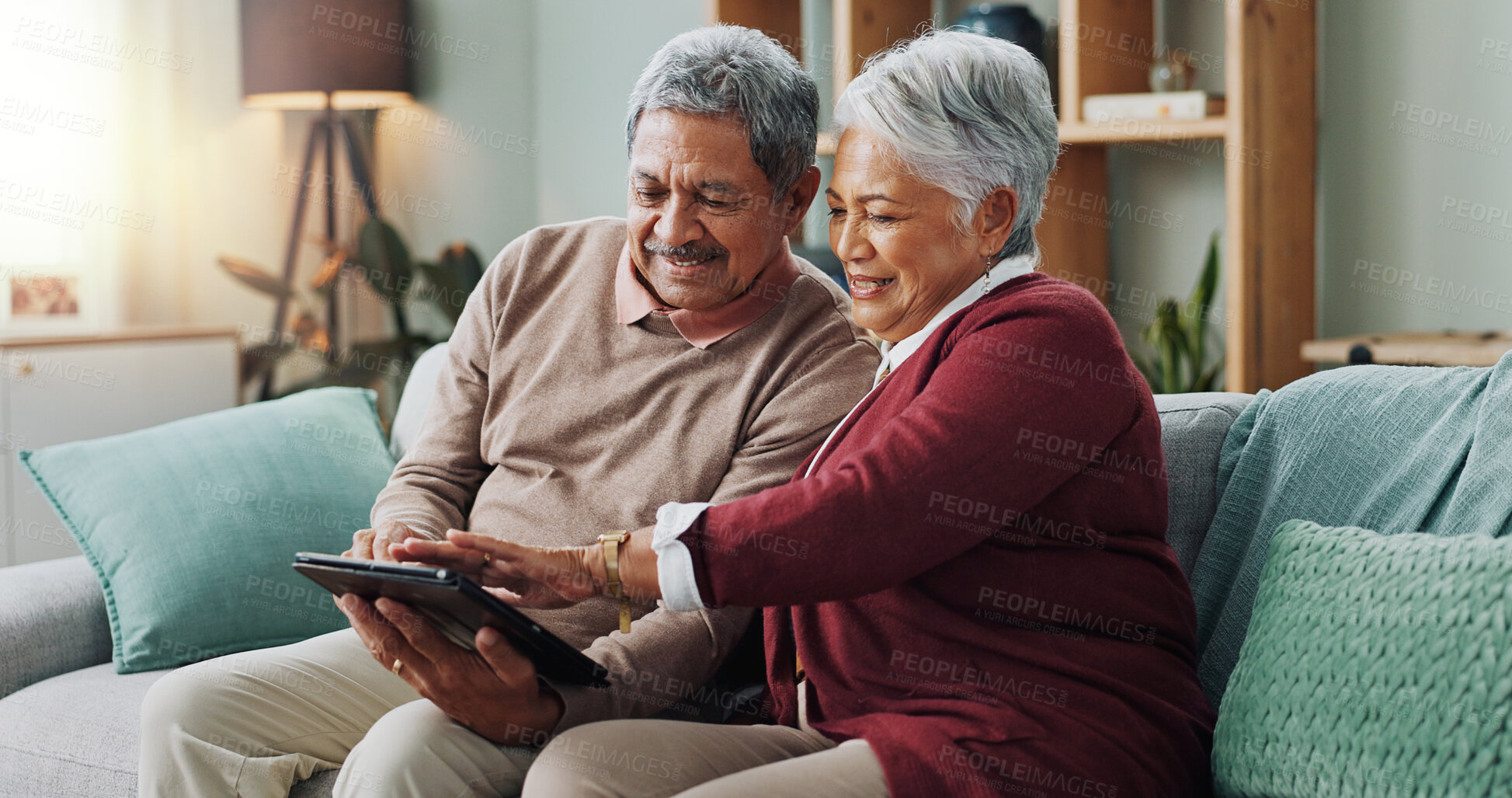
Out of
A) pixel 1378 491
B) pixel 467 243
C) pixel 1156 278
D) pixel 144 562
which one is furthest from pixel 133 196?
pixel 1378 491

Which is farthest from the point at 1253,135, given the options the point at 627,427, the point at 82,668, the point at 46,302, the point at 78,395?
the point at 46,302

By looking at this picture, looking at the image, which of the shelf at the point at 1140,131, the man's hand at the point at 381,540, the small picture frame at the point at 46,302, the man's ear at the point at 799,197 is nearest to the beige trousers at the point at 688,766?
the man's hand at the point at 381,540

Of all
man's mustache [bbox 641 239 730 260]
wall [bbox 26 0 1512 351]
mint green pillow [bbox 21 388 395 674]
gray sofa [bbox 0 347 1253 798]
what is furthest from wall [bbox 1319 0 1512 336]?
mint green pillow [bbox 21 388 395 674]

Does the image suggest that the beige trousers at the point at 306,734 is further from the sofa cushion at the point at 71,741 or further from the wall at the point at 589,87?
the wall at the point at 589,87

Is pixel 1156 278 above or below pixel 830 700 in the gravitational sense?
Answer: above

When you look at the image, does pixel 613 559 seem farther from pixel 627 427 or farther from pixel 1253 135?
pixel 1253 135

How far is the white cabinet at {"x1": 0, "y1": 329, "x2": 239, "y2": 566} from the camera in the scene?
3.24m

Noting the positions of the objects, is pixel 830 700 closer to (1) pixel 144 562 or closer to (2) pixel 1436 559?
(2) pixel 1436 559

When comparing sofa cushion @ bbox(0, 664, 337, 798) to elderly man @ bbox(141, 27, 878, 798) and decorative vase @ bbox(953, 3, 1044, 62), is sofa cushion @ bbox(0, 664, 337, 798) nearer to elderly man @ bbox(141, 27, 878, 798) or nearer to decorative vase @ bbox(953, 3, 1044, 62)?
elderly man @ bbox(141, 27, 878, 798)

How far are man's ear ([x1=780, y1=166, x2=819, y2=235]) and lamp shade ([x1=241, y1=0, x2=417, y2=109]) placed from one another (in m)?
2.74

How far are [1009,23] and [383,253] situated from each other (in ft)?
7.16

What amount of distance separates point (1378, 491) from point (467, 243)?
3.64m

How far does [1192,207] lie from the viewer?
307 cm

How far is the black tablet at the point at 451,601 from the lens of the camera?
1107mm
